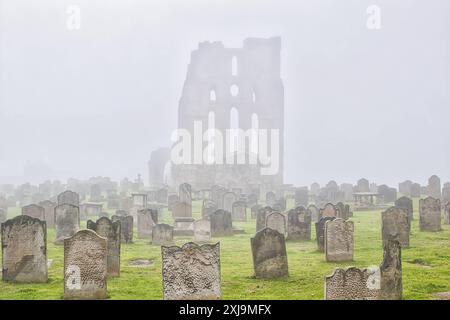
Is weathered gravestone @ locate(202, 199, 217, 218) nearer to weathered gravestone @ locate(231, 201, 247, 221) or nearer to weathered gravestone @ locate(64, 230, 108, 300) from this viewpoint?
weathered gravestone @ locate(231, 201, 247, 221)

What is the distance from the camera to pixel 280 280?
9742 millimetres

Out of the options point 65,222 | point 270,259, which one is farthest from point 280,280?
point 65,222

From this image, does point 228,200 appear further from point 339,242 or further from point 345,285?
point 345,285

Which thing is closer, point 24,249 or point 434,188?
point 24,249

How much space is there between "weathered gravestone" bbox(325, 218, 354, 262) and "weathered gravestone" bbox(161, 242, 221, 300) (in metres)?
3.97

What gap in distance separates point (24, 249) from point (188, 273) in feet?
10.8

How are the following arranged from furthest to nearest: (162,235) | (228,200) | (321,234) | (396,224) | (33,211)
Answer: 1. (228,200)
2. (33,211)
3. (162,235)
4. (321,234)
5. (396,224)

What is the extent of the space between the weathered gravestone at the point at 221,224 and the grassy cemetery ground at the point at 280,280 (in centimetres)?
112

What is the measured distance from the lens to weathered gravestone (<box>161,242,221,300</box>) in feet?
25.7

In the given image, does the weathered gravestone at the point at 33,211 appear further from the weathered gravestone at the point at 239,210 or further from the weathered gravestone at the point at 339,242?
the weathered gravestone at the point at 339,242

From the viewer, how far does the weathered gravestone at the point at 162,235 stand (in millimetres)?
14602

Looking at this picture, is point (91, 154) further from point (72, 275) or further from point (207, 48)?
point (72, 275)
